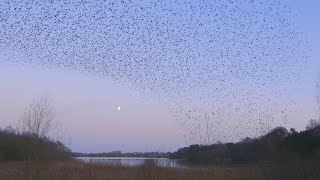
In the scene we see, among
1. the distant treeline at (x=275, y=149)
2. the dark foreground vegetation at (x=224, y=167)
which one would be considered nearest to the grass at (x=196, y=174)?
the dark foreground vegetation at (x=224, y=167)

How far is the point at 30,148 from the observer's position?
14.6 m

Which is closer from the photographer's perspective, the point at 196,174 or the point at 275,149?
the point at 275,149

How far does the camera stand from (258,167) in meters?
13.9

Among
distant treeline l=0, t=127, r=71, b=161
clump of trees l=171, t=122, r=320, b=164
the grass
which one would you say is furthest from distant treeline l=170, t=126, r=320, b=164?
distant treeline l=0, t=127, r=71, b=161

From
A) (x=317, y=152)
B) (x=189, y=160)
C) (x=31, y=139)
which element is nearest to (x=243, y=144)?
(x=189, y=160)

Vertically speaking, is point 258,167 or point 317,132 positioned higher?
point 317,132

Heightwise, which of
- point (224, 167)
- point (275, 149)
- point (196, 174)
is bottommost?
point (196, 174)

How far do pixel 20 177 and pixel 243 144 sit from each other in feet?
32.4

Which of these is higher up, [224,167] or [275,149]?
[275,149]

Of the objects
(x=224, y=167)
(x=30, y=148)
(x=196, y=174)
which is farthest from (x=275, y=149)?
(x=30, y=148)

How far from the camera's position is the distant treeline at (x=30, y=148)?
14.8 metres

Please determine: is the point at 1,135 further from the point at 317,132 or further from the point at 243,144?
the point at 317,132

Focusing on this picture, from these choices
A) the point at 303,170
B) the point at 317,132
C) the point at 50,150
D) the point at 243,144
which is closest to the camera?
the point at 303,170

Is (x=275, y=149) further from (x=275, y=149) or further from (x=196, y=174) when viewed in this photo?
(x=196, y=174)
